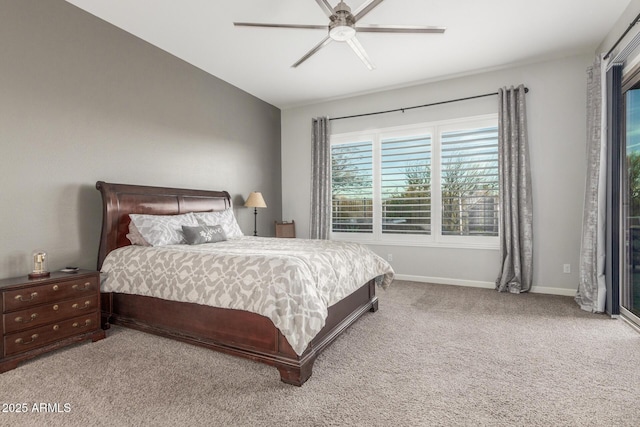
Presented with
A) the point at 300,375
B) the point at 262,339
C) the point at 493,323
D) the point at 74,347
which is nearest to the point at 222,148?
the point at 74,347

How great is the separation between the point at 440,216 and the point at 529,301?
1.53 metres

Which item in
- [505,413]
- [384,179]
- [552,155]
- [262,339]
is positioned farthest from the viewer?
[384,179]

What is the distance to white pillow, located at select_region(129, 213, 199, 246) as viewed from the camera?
9.99 feet

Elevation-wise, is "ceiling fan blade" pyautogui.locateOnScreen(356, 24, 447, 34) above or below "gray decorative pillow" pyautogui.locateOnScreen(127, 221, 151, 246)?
above

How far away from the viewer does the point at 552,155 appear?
4.04 metres

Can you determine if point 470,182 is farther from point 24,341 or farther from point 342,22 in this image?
point 24,341

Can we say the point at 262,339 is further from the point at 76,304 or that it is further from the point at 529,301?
the point at 529,301

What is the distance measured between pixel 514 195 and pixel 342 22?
122 inches

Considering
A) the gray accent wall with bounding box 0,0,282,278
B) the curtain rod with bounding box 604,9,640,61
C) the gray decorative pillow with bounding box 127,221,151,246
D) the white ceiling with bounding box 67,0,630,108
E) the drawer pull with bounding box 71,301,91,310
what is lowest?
the drawer pull with bounding box 71,301,91,310

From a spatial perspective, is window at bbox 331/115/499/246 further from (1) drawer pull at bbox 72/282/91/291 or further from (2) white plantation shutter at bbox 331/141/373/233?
(1) drawer pull at bbox 72/282/91/291

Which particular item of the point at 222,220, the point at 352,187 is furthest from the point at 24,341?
the point at 352,187

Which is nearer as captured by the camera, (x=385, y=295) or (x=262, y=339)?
(x=262, y=339)

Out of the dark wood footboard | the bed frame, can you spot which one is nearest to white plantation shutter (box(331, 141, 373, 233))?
the bed frame

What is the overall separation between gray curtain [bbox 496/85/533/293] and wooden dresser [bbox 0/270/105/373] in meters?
4.52
